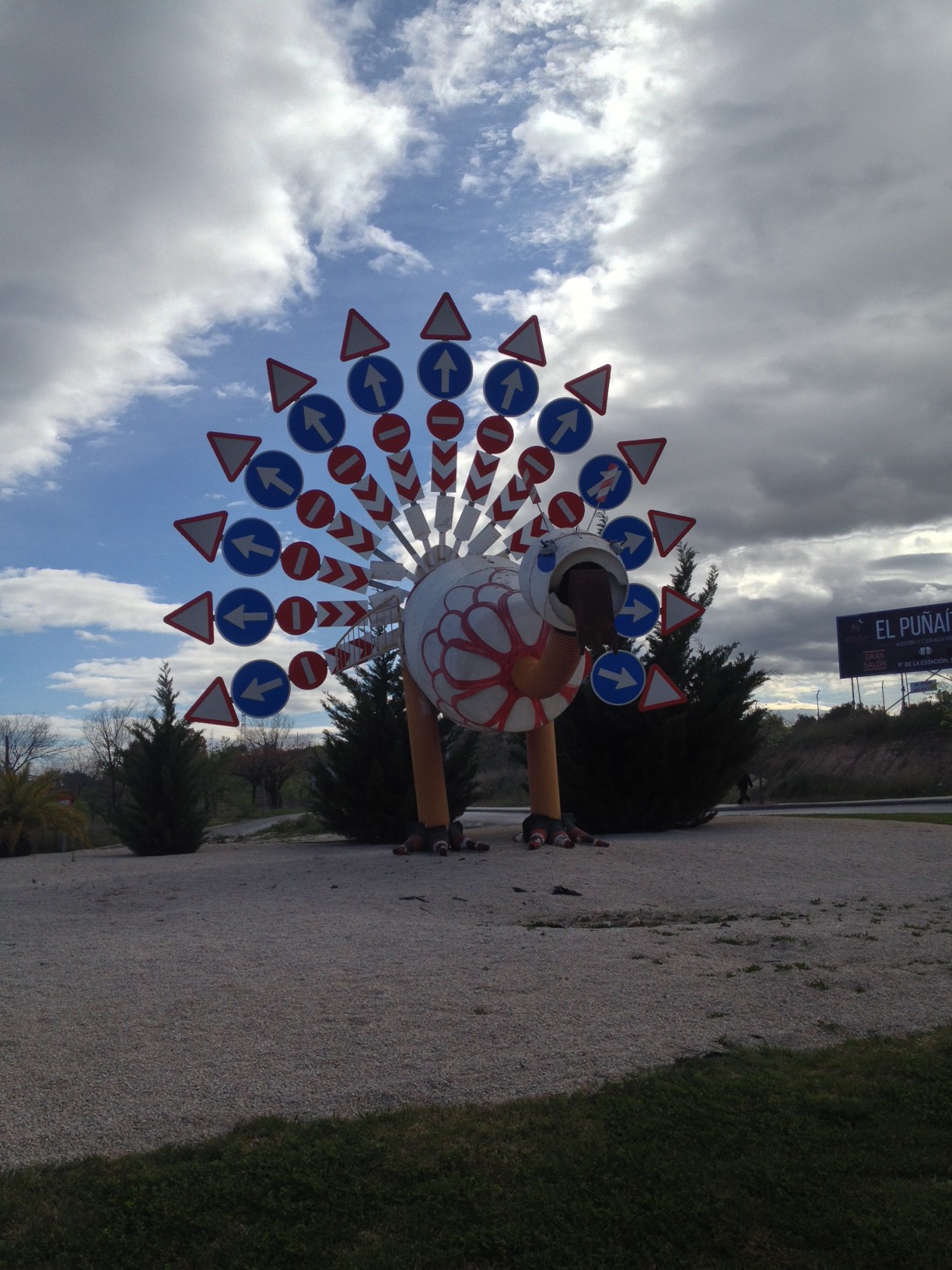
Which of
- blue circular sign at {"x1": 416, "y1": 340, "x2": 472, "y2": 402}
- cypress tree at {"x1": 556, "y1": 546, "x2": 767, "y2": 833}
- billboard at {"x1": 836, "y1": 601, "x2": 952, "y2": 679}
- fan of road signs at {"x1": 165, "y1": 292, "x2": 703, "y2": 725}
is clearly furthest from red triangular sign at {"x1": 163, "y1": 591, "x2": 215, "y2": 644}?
billboard at {"x1": 836, "y1": 601, "x2": 952, "y2": 679}

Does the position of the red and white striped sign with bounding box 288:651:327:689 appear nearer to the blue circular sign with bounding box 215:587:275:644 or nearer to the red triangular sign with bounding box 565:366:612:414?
the blue circular sign with bounding box 215:587:275:644

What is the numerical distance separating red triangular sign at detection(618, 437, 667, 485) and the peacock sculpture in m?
0.02

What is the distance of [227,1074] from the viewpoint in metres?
4.29

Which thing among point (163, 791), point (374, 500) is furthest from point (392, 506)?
point (163, 791)

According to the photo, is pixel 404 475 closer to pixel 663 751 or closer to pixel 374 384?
pixel 374 384

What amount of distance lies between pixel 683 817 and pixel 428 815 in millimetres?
5923

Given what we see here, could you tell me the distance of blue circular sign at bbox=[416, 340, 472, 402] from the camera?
439 inches


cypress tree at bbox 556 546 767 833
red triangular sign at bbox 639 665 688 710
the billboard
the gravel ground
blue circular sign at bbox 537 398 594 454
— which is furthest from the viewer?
the billboard

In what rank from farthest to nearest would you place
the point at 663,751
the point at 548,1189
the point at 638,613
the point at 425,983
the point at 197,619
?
the point at 663,751 → the point at 638,613 → the point at 197,619 → the point at 425,983 → the point at 548,1189

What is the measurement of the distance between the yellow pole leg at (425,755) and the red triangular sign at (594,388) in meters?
3.79

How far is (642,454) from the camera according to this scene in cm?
1047

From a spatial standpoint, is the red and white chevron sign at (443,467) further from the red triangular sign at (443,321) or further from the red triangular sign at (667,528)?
the red triangular sign at (667,528)

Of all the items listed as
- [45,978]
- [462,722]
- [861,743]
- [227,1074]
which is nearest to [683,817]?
[462,722]

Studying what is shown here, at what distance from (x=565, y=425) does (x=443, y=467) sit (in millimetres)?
1525
